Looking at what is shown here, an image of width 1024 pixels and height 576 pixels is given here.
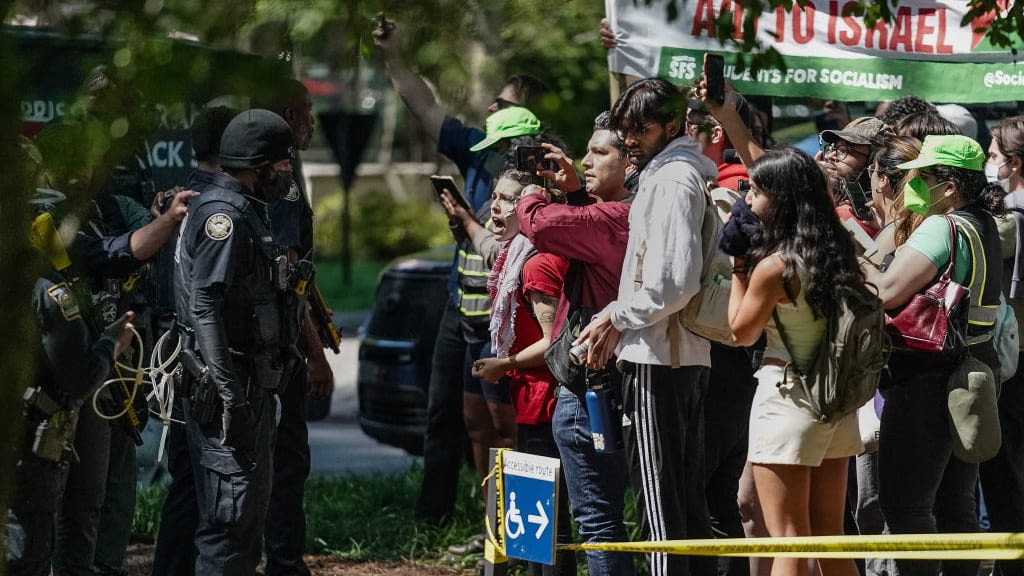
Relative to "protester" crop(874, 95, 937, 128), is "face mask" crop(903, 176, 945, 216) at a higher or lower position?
lower

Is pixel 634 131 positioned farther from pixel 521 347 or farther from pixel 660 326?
pixel 521 347

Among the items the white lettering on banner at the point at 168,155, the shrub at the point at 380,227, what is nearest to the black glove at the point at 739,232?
the white lettering on banner at the point at 168,155

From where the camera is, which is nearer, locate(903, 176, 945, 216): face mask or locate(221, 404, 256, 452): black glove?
locate(221, 404, 256, 452): black glove

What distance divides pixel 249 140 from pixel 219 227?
1.31 ft

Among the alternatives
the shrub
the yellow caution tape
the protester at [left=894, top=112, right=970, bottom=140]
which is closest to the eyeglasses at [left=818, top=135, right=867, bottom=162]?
the protester at [left=894, top=112, right=970, bottom=140]

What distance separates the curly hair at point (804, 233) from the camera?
434 cm

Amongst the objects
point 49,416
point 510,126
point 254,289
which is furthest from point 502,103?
point 49,416

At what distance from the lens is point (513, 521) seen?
16.1 ft

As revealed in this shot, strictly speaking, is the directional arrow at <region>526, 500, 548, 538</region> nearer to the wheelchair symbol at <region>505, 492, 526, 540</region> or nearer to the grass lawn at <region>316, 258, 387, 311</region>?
the wheelchair symbol at <region>505, 492, 526, 540</region>

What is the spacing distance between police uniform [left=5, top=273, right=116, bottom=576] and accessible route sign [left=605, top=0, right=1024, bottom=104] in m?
3.26

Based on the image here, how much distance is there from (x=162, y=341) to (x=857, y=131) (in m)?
2.98

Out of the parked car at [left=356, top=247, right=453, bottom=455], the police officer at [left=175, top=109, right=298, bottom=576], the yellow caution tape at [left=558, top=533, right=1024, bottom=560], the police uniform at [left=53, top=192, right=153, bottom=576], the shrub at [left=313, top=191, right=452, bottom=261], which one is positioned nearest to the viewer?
the yellow caution tape at [left=558, top=533, right=1024, bottom=560]

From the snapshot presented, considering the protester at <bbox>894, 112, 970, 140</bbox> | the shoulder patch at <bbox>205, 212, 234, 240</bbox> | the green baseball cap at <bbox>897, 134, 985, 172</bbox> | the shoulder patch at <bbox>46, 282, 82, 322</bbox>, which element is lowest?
the shoulder patch at <bbox>46, 282, 82, 322</bbox>

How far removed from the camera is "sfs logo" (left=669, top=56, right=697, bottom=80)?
A: 6.76 meters
